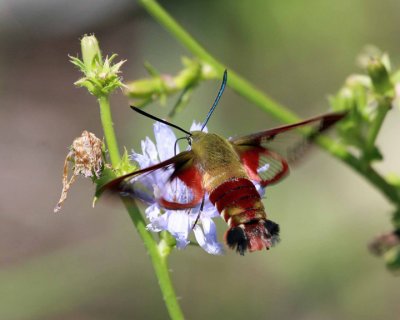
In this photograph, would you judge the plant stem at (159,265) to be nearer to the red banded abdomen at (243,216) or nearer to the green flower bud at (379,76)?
the red banded abdomen at (243,216)

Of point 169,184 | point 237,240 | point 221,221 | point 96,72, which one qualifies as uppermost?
point 221,221

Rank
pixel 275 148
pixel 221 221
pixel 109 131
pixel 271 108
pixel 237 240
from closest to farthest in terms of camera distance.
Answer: pixel 237 240 → pixel 109 131 → pixel 275 148 → pixel 271 108 → pixel 221 221

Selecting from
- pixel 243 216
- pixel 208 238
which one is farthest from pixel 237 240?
pixel 208 238

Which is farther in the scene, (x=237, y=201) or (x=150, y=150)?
(x=150, y=150)

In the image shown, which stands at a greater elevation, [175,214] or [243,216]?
[175,214]

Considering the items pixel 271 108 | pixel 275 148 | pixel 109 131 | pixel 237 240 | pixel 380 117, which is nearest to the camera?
pixel 237 240

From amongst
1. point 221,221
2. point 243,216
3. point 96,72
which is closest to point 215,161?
point 243,216

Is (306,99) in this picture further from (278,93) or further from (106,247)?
(106,247)

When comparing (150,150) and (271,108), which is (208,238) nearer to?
(150,150)
